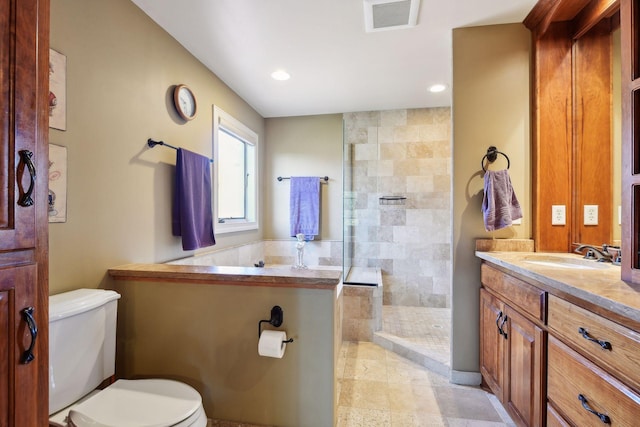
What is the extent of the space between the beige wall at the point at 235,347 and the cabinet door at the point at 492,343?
961 mm

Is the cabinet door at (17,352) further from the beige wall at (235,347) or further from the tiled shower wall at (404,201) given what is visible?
the tiled shower wall at (404,201)

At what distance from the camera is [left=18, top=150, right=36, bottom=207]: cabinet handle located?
69 cm

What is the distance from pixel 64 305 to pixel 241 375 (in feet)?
2.95

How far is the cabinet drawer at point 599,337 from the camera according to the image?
816 millimetres

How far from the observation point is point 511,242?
194cm

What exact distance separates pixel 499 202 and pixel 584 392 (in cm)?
113

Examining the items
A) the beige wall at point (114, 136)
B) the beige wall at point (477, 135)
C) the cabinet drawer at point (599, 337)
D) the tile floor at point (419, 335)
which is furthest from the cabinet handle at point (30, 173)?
the tile floor at point (419, 335)

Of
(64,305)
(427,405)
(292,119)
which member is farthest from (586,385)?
(292,119)

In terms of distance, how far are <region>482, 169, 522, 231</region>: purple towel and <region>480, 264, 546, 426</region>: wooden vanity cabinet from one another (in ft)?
0.99

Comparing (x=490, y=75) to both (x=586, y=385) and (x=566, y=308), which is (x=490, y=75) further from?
(x=586, y=385)

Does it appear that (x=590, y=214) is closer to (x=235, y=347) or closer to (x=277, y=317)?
(x=277, y=317)

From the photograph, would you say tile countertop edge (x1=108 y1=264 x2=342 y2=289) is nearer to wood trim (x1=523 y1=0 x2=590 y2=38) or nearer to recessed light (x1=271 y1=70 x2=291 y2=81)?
recessed light (x1=271 y1=70 x2=291 y2=81)

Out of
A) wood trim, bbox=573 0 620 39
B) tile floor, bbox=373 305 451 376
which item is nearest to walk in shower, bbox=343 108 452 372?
tile floor, bbox=373 305 451 376

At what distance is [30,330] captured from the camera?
716mm
